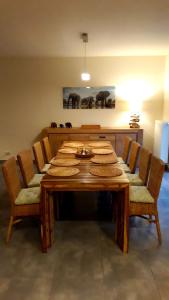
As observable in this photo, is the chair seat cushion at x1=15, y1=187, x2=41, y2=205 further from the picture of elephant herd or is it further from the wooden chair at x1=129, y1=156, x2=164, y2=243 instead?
the picture of elephant herd

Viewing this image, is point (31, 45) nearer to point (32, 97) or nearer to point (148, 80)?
point (32, 97)

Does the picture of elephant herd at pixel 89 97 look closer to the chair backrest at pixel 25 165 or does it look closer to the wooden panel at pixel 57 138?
the wooden panel at pixel 57 138

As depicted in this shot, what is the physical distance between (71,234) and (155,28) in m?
2.92

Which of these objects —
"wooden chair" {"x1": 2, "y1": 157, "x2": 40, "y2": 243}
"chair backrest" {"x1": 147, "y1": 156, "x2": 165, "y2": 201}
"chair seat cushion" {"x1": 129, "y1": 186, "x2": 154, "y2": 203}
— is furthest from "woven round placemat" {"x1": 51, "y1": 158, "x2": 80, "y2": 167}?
"chair backrest" {"x1": 147, "y1": 156, "x2": 165, "y2": 201}

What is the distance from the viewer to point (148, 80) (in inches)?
201

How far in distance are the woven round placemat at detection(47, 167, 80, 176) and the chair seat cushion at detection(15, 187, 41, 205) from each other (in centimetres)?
30

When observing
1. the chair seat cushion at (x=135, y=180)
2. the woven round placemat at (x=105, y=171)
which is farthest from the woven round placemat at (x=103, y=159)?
the chair seat cushion at (x=135, y=180)

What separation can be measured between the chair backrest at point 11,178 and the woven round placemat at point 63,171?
1.22ft

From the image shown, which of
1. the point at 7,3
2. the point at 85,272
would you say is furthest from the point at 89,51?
the point at 85,272

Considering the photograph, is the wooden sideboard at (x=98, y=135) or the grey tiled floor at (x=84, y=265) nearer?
the grey tiled floor at (x=84, y=265)

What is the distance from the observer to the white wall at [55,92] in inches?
201

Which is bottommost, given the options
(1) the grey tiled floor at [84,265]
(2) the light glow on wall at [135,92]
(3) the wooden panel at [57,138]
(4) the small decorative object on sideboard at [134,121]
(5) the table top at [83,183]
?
(1) the grey tiled floor at [84,265]

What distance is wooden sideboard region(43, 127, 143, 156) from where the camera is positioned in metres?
4.82

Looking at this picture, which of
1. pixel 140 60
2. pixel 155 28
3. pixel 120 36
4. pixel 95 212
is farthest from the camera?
pixel 140 60
